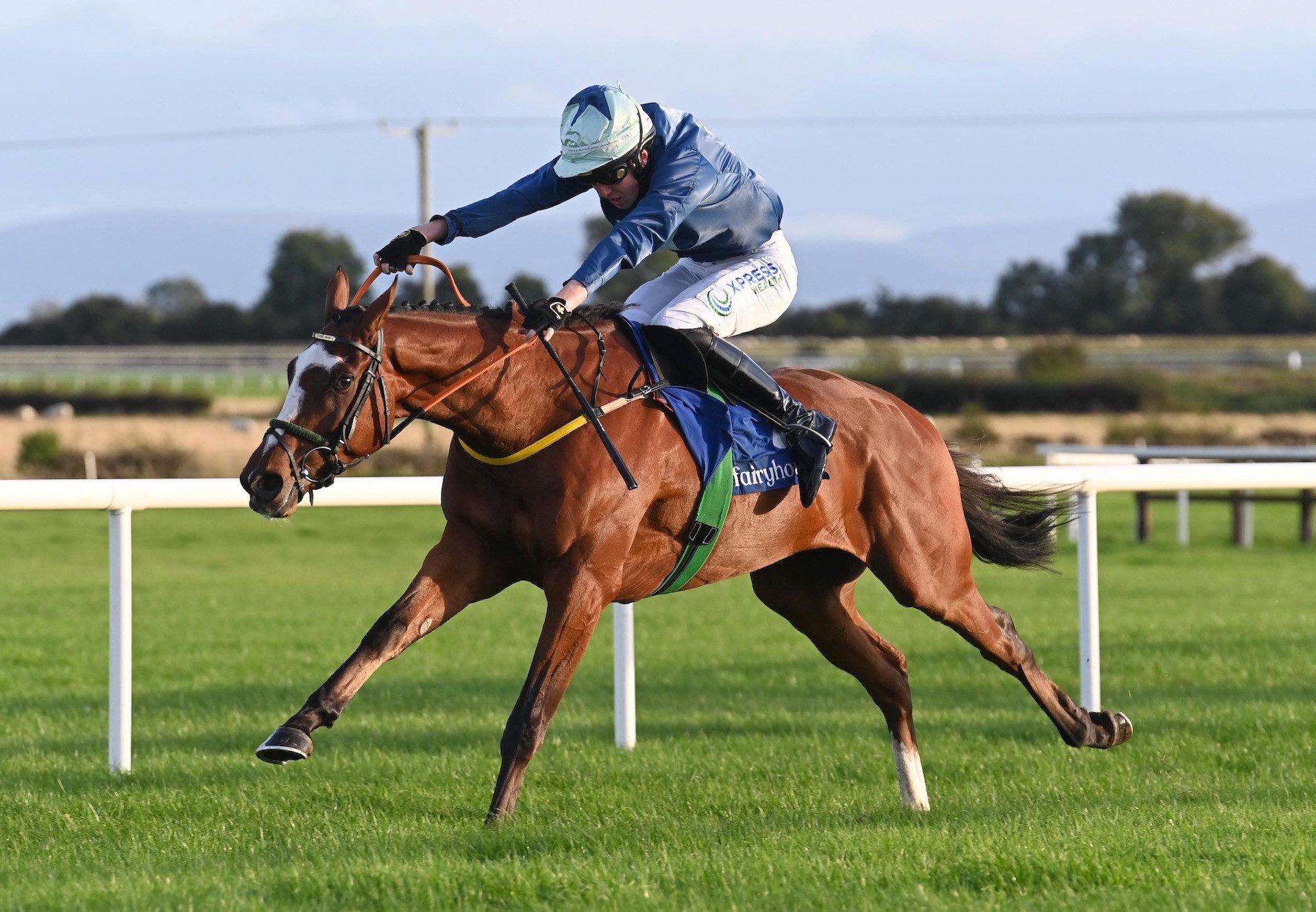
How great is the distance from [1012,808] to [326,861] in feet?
6.51

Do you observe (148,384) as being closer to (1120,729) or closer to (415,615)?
(1120,729)

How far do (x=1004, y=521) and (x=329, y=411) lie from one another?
2.56 m

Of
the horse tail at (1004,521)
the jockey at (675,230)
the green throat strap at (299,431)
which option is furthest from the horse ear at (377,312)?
the horse tail at (1004,521)

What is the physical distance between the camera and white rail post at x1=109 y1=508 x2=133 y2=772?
17.9ft

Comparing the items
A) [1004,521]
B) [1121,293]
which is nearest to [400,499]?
[1004,521]

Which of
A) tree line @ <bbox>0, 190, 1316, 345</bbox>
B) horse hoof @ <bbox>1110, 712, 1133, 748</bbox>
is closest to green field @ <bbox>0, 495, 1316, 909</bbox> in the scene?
horse hoof @ <bbox>1110, 712, 1133, 748</bbox>

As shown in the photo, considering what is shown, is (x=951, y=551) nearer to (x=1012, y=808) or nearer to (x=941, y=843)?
(x=1012, y=808)

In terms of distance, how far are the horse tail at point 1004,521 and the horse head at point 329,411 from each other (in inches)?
86.5

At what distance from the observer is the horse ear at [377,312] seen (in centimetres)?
420

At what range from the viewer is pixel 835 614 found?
208 inches

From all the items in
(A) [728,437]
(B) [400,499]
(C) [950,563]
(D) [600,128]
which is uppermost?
(D) [600,128]

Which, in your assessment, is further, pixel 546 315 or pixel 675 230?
pixel 675 230

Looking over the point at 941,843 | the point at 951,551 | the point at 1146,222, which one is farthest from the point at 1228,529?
the point at 1146,222

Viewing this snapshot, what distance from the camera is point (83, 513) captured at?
70.1 feet
